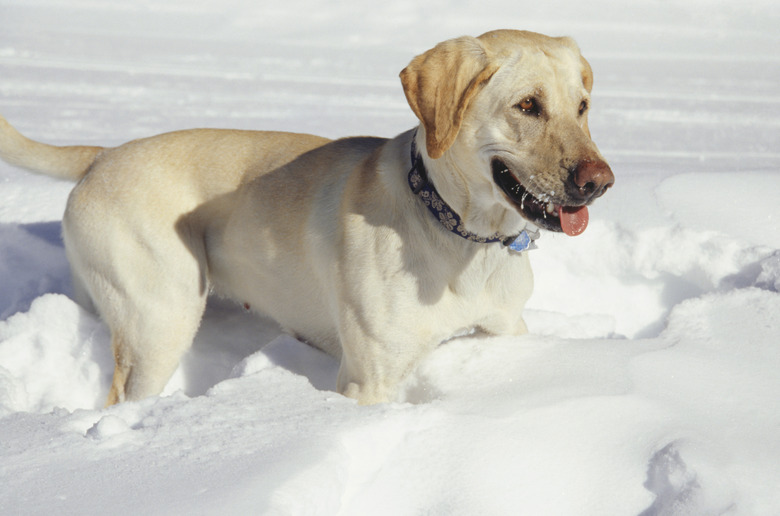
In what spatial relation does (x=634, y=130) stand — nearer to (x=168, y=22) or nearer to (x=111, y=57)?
(x=111, y=57)

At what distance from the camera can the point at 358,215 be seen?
2641 mm

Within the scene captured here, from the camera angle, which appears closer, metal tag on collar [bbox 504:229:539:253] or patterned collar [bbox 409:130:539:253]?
patterned collar [bbox 409:130:539:253]

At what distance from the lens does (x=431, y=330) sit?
2.61m

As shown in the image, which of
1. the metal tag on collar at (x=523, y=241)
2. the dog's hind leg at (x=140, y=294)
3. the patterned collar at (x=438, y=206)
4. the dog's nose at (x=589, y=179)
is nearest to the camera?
the dog's nose at (x=589, y=179)

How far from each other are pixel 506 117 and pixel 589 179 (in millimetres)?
353

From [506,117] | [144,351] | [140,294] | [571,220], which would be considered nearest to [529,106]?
[506,117]

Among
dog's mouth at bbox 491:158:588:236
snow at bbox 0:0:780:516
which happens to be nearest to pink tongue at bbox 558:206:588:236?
dog's mouth at bbox 491:158:588:236

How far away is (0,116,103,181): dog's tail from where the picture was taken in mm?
3115

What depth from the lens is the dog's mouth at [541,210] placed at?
7.18 ft

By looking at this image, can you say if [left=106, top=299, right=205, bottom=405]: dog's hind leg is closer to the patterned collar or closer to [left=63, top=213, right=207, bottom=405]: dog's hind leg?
[left=63, top=213, right=207, bottom=405]: dog's hind leg

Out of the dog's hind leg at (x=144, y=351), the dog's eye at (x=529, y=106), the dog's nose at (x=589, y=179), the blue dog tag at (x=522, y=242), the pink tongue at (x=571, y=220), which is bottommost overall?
the dog's hind leg at (x=144, y=351)

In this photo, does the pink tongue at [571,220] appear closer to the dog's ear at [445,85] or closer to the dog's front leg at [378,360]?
A: the dog's ear at [445,85]

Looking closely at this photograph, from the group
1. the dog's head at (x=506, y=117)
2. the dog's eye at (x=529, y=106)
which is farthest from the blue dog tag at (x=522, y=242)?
the dog's eye at (x=529, y=106)

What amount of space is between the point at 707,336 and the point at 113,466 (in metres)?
2.09
